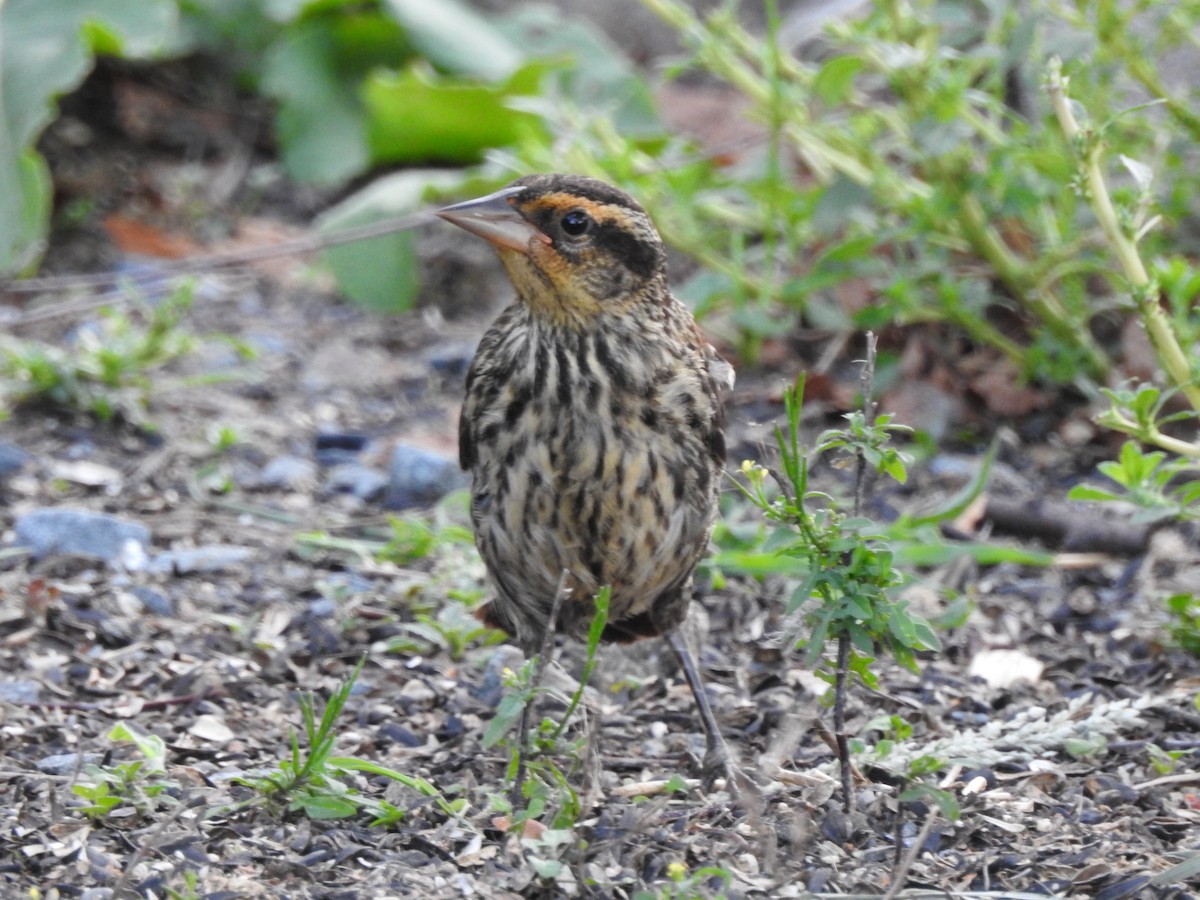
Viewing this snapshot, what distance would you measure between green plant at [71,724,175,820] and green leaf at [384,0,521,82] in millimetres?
4986

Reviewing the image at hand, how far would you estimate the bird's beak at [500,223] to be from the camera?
3414 mm

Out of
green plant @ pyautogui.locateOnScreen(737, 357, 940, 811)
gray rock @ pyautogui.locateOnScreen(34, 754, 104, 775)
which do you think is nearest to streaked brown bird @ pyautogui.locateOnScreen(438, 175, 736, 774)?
green plant @ pyautogui.locateOnScreen(737, 357, 940, 811)

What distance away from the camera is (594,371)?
3391 mm

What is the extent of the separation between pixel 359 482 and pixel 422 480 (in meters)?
0.23

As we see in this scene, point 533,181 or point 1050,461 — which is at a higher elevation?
point 533,181

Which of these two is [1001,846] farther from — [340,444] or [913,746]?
[340,444]

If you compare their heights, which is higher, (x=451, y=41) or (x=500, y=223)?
(x=451, y=41)

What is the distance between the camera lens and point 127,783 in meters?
3.14

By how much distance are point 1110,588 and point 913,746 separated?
1371 mm

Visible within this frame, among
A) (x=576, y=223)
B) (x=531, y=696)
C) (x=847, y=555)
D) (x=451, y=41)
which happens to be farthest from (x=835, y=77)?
(x=451, y=41)

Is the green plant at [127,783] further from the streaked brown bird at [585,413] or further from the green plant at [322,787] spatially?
the streaked brown bird at [585,413]

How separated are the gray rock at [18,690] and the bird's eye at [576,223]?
5.28 feet

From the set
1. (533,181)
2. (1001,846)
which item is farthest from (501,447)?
(1001,846)

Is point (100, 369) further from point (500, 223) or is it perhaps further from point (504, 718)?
point (504, 718)
